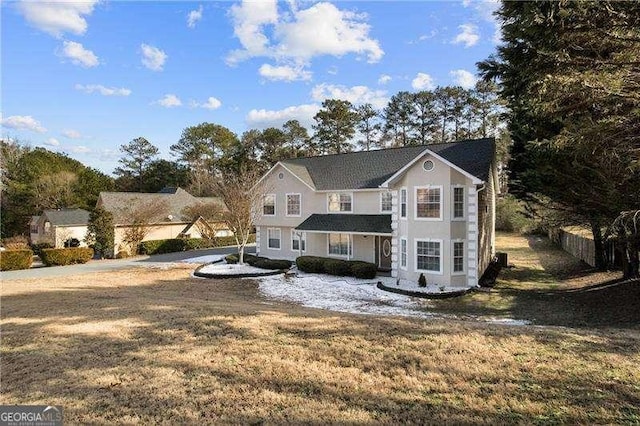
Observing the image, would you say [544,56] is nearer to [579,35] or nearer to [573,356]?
[579,35]

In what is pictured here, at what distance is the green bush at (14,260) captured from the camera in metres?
27.1

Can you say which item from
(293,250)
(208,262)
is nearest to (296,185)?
(293,250)

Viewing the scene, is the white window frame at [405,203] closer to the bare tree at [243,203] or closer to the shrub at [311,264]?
the shrub at [311,264]

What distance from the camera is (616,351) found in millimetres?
7203

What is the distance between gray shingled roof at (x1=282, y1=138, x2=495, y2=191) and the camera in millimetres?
21172

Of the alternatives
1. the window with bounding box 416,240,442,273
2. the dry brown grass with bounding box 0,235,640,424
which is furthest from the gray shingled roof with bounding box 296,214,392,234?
the dry brown grass with bounding box 0,235,640,424

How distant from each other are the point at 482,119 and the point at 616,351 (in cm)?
4804

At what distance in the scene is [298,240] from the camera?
2673cm

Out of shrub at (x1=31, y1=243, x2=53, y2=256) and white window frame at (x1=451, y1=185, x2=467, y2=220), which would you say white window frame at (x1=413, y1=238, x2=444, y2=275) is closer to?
white window frame at (x1=451, y1=185, x2=467, y2=220)

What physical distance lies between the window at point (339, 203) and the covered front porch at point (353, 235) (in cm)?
42

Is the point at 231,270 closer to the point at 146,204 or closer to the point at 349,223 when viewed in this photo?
the point at 349,223

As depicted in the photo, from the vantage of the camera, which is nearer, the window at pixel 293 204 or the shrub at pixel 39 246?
the window at pixel 293 204

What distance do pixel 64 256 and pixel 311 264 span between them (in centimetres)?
1989

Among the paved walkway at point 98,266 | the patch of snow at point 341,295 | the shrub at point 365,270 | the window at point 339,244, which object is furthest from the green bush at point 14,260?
the shrub at point 365,270
